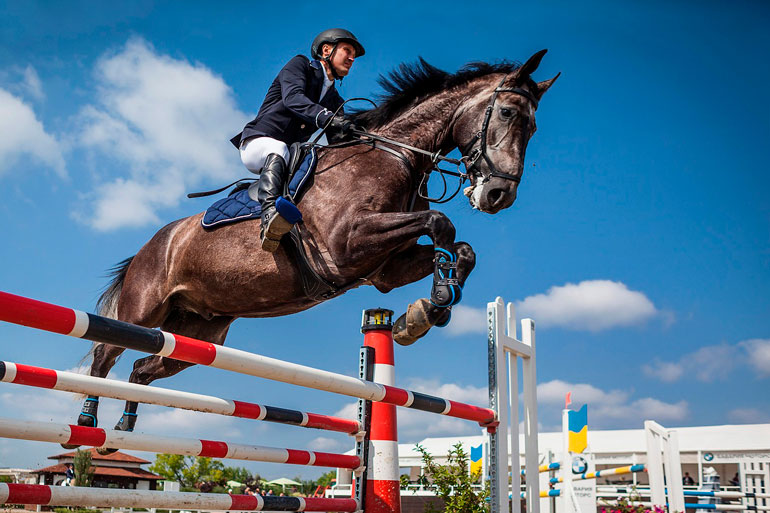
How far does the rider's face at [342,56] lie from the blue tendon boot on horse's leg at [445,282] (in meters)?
1.39

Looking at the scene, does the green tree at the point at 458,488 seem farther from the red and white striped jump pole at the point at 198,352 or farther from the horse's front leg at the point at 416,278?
the horse's front leg at the point at 416,278

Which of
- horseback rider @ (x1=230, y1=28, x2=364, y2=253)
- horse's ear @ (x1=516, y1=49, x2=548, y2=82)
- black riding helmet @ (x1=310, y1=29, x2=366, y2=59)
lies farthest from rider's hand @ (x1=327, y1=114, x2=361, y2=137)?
horse's ear @ (x1=516, y1=49, x2=548, y2=82)

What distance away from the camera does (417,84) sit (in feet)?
13.8

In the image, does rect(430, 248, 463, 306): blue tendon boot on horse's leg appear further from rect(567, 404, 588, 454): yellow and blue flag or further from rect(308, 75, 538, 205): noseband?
rect(567, 404, 588, 454): yellow and blue flag

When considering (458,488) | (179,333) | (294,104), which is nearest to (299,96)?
(294,104)

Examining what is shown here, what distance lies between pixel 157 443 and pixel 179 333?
159cm

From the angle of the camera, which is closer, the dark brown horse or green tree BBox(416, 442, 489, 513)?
the dark brown horse

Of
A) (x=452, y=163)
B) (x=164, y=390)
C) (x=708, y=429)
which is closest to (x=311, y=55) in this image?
(x=452, y=163)

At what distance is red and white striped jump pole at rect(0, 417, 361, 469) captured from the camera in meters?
2.70

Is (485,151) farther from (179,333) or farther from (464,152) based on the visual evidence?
(179,333)

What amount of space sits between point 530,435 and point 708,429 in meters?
18.5

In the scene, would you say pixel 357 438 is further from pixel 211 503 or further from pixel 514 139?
pixel 514 139

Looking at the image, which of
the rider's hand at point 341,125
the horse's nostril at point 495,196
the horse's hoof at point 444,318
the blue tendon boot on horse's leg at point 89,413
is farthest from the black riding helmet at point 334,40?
the blue tendon boot on horse's leg at point 89,413

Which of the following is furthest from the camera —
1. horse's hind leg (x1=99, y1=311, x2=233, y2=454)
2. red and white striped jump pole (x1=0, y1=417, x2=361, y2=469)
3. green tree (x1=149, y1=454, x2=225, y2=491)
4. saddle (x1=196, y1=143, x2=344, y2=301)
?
green tree (x1=149, y1=454, x2=225, y2=491)
